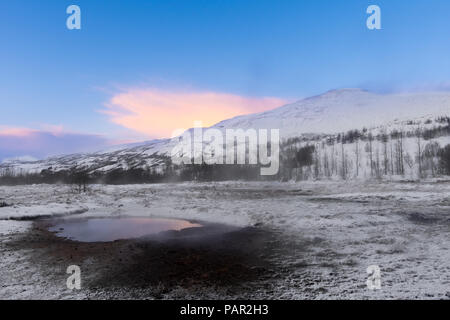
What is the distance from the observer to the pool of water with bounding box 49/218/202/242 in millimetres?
19500

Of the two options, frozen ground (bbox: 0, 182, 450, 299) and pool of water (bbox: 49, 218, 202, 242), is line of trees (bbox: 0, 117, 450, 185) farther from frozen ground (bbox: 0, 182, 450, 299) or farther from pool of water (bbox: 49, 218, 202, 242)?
frozen ground (bbox: 0, 182, 450, 299)

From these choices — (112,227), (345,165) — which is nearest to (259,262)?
(112,227)

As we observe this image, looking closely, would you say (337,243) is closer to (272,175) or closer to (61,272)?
(61,272)

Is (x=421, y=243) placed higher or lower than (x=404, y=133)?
lower

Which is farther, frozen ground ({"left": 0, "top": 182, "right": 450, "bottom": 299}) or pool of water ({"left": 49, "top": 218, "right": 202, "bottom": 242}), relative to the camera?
pool of water ({"left": 49, "top": 218, "right": 202, "bottom": 242})

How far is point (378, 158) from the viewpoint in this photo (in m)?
137

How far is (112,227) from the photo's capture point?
914 inches

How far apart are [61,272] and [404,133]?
217385 mm

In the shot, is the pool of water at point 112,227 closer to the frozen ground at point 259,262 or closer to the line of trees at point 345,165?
the frozen ground at point 259,262

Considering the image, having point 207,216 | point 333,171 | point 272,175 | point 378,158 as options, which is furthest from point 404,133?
point 207,216

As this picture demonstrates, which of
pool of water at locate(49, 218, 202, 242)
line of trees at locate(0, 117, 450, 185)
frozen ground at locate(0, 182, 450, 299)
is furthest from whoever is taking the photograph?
line of trees at locate(0, 117, 450, 185)

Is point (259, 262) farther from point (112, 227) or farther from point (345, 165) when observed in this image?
point (345, 165)

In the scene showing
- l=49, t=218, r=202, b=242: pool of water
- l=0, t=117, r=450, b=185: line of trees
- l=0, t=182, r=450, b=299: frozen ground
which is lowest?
l=49, t=218, r=202, b=242: pool of water

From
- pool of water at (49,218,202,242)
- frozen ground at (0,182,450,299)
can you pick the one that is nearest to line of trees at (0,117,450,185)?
pool of water at (49,218,202,242)
